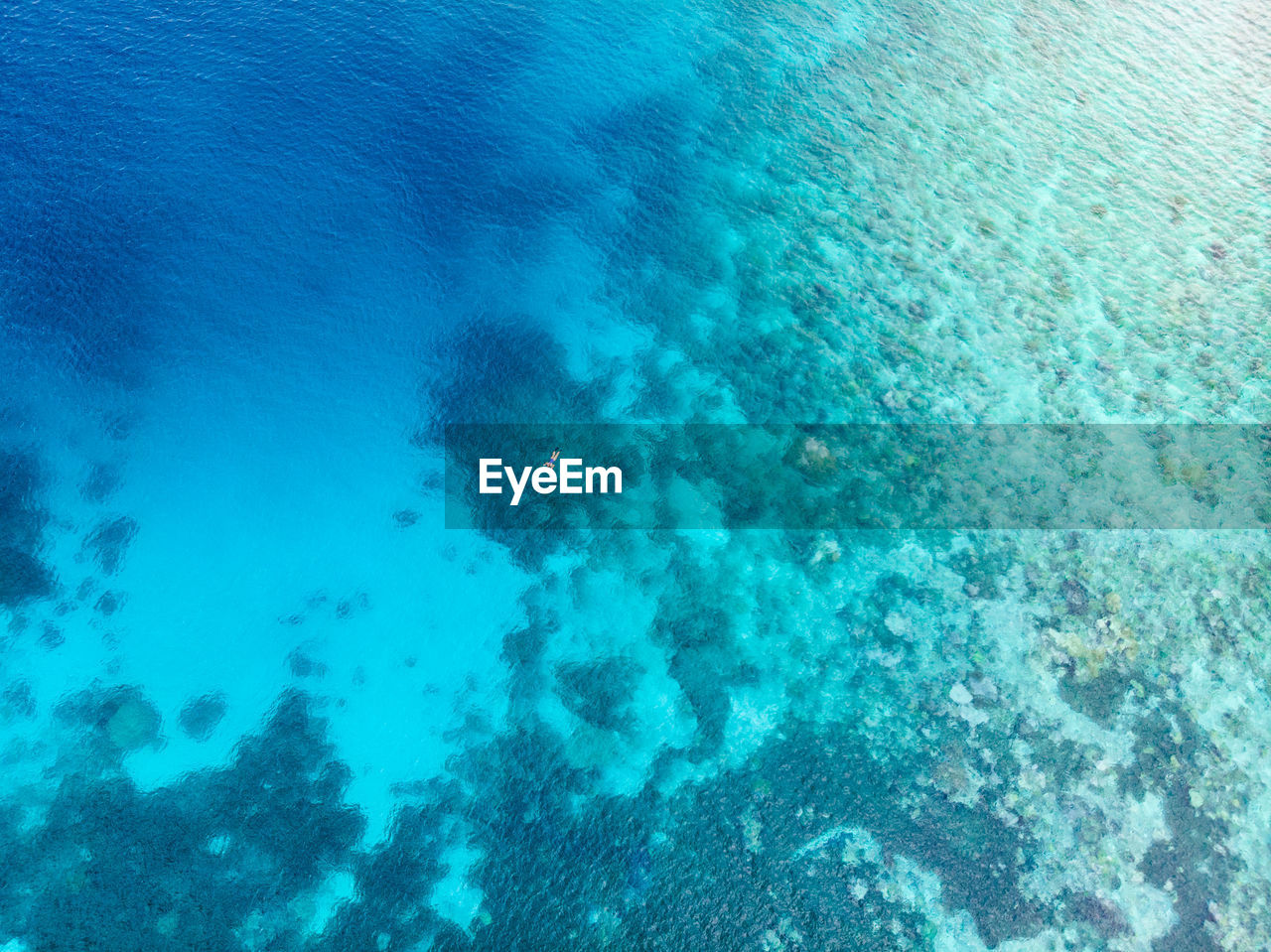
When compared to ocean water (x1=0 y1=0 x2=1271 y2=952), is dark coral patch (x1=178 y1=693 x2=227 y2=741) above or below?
below

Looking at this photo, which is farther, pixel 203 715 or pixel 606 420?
pixel 606 420

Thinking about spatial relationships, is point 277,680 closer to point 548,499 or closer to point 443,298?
point 548,499

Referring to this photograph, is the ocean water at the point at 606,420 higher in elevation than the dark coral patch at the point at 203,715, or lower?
higher

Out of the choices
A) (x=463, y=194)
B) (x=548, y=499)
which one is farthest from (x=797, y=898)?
(x=463, y=194)

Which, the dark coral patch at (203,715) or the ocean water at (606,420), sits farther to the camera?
the dark coral patch at (203,715)

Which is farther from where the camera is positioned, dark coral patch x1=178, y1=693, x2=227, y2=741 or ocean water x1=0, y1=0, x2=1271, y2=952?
dark coral patch x1=178, y1=693, x2=227, y2=741

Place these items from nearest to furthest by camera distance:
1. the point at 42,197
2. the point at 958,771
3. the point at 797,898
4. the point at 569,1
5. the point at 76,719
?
1. the point at 797,898
2. the point at 958,771
3. the point at 76,719
4. the point at 42,197
5. the point at 569,1

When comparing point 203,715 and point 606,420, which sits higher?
point 606,420

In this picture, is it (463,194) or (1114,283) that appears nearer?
(1114,283)
